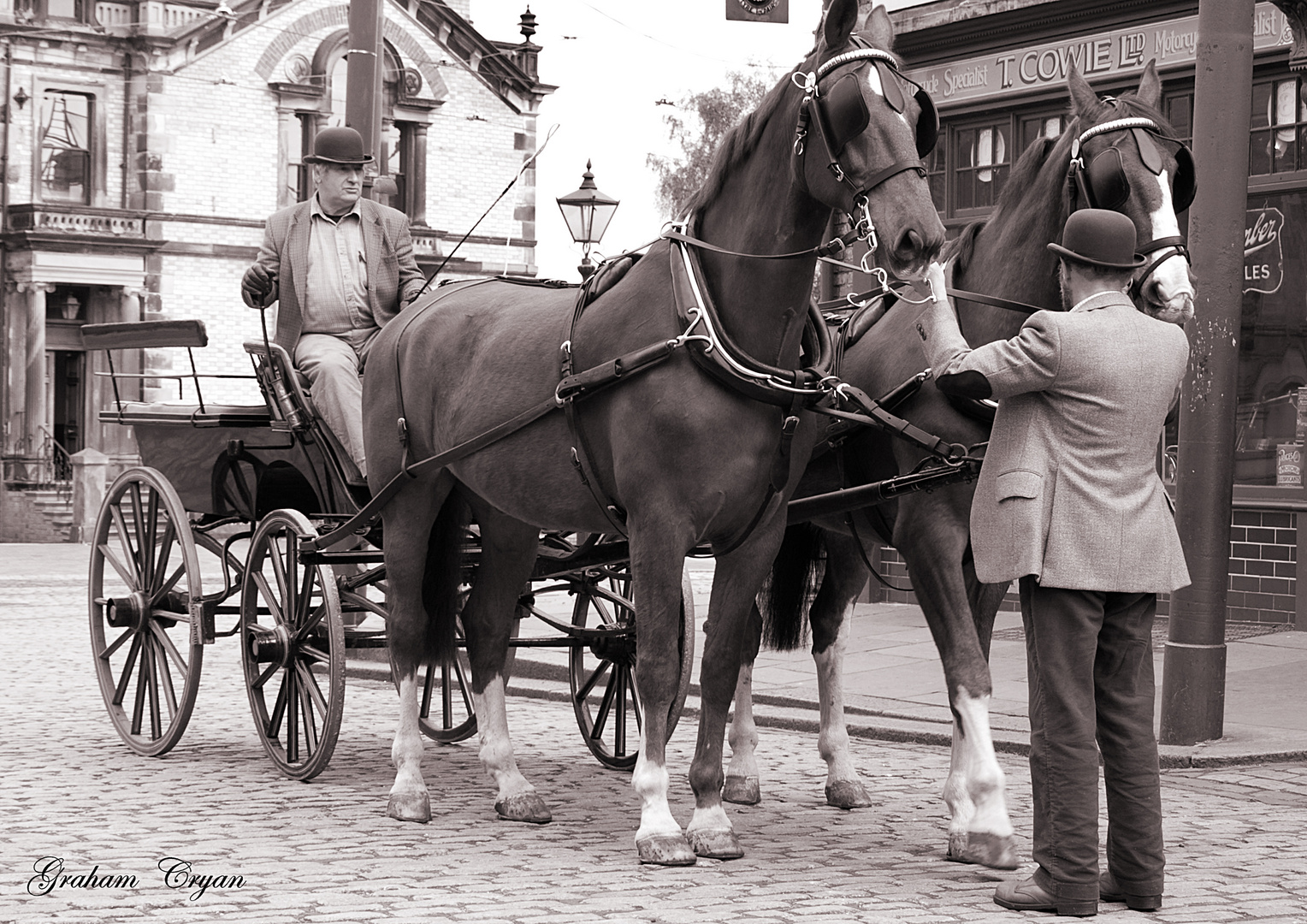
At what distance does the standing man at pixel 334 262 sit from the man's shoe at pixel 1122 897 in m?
4.34

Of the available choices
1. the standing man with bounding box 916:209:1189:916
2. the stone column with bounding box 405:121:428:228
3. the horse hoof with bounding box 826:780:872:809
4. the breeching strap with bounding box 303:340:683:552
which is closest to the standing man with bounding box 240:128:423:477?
the breeching strap with bounding box 303:340:683:552

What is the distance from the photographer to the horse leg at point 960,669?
5.57 metres

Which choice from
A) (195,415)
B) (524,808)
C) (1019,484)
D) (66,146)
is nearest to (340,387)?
(195,415)

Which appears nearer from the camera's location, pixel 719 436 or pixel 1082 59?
pixel 719 436

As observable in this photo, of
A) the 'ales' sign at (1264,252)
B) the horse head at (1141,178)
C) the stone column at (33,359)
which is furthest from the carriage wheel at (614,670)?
the stone column at (33,359)

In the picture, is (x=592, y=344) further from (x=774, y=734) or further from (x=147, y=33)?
(x=147, y=33)

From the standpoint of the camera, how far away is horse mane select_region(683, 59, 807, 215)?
568cm

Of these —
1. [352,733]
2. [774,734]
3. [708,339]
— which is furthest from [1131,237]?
[352,733]

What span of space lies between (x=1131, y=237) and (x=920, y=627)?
824cm

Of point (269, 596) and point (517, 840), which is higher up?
point (269, 596)

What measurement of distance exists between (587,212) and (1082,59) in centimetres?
503

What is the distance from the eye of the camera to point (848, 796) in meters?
6.78

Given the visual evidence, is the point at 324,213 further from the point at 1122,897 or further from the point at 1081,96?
the point at 1122,897

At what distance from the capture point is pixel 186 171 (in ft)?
115
